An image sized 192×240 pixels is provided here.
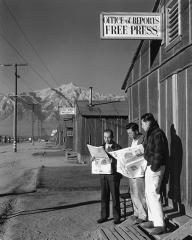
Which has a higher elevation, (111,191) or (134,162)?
(134,162)

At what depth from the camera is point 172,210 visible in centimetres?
809

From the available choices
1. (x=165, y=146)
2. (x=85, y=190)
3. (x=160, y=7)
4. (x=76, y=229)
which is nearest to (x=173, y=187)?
(x=165, y=146)

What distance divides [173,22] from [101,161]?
10.6 ft

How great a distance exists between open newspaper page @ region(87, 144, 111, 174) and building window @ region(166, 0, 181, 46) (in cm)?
261

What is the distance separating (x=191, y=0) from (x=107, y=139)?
3006 millimetres

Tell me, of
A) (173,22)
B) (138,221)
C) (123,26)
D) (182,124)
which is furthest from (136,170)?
(173,22)

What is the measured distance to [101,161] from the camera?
27.6 feet

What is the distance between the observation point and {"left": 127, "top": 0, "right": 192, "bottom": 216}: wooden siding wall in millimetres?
7426

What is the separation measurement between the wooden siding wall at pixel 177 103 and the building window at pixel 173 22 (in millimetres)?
188

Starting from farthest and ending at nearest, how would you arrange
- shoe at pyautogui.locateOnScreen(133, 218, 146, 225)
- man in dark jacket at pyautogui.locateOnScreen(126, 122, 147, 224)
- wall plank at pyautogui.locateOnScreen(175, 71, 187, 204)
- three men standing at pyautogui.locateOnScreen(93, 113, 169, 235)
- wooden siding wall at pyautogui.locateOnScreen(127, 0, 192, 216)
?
man in dark jacket at pyautogui.locateOnScreen(126, 122, 147, 224), shoe at pyautogui.locateOnScreen(133, 218, 146, 225), wall plank at pyautogui.locateOnScreen(175, 71, 187, 204), wooden siding wall at pyautogui.locateOnScreen(127, 0, 192, 216), three men standing at pyautogui.locateOnScreen(93, 113, 169, 235)

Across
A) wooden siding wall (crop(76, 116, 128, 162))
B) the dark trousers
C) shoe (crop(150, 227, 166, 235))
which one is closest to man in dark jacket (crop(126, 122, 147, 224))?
the dark trousers

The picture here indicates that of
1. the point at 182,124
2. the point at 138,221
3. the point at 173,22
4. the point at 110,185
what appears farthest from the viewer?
the point at 173,22

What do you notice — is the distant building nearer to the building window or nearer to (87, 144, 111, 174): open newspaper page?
the building window

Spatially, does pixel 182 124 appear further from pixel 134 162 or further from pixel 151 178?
pixel 151 178
